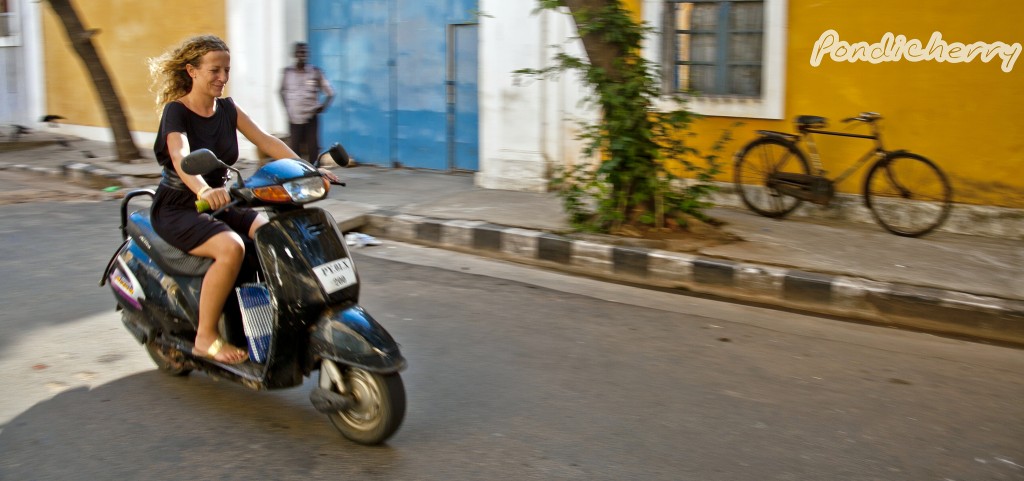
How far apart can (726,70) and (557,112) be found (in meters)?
1.77

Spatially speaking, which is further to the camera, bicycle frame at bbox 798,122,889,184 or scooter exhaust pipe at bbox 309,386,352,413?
bicycle frame at bbox 798,122,889,184

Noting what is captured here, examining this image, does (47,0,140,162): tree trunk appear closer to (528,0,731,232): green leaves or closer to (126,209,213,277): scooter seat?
(528,0,731,232): green leaves

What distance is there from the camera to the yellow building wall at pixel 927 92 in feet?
24.8

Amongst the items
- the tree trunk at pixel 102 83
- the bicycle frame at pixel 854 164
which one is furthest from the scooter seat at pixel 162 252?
the tree trunk at pixel 102 83

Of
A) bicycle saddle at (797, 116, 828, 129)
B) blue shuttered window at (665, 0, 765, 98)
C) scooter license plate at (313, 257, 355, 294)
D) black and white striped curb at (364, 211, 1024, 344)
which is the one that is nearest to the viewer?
scooter license plate at (313, 257, 355, 294)

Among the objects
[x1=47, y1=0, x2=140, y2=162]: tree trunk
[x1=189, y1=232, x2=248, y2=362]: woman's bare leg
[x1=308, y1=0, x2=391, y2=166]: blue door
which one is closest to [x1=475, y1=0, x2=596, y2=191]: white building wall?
[x1=308, y1=0, x2=391, y2=166]: blue door

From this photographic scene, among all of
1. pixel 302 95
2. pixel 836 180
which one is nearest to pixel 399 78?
pixel 302 95

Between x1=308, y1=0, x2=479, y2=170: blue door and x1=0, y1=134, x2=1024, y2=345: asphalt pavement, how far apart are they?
1.57 metres

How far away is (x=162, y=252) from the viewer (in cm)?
416

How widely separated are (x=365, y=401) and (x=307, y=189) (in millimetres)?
838

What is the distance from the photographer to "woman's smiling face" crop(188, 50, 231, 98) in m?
3.99

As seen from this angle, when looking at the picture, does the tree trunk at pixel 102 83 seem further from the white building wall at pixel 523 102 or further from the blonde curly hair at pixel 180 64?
the blonde curly hair at pixel 180 64

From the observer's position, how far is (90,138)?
15344mm

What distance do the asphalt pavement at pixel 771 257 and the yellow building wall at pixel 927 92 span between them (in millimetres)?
561
